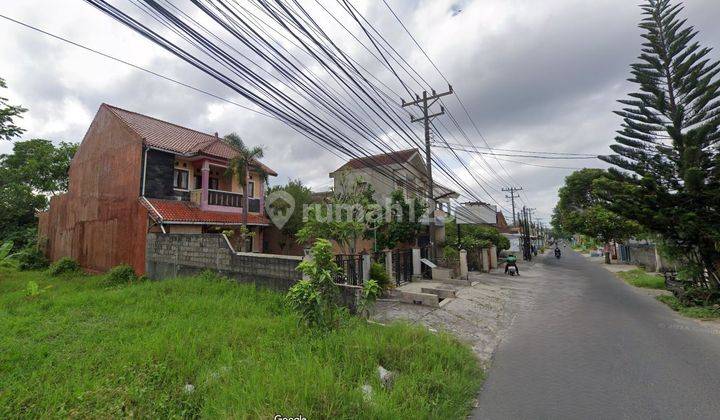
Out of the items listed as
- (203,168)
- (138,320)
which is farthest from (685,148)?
(203,168)

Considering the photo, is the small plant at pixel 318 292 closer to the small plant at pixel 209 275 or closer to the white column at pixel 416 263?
the small plant at pixel 209 275

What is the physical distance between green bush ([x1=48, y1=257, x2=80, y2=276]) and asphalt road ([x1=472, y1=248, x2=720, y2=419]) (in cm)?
1715

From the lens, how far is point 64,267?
13.1 metres

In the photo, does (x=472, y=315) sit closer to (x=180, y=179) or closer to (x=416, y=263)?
(x=416, y=263)

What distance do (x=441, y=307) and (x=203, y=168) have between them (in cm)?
1161

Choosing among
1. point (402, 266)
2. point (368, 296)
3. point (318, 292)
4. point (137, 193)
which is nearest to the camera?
point (318, 292)

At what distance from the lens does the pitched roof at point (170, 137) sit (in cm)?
1304

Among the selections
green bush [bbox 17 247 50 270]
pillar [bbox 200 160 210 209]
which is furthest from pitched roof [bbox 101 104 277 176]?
green bush [bbox 17 247 50 270]

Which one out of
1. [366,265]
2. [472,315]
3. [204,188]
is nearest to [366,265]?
[366,265]

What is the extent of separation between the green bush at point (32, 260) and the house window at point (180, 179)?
8591mm

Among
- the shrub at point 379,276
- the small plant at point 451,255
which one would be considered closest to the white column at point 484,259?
the small plant at point 451,255

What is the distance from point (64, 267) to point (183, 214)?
6312 millimetres

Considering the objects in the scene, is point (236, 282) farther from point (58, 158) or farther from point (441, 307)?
point (58, 158)

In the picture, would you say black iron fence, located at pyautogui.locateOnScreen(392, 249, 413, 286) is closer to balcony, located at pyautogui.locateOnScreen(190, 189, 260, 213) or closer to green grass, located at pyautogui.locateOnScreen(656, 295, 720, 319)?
green grass, located at pyautogui.locateOnScreen(656, 295, 720, 319)
